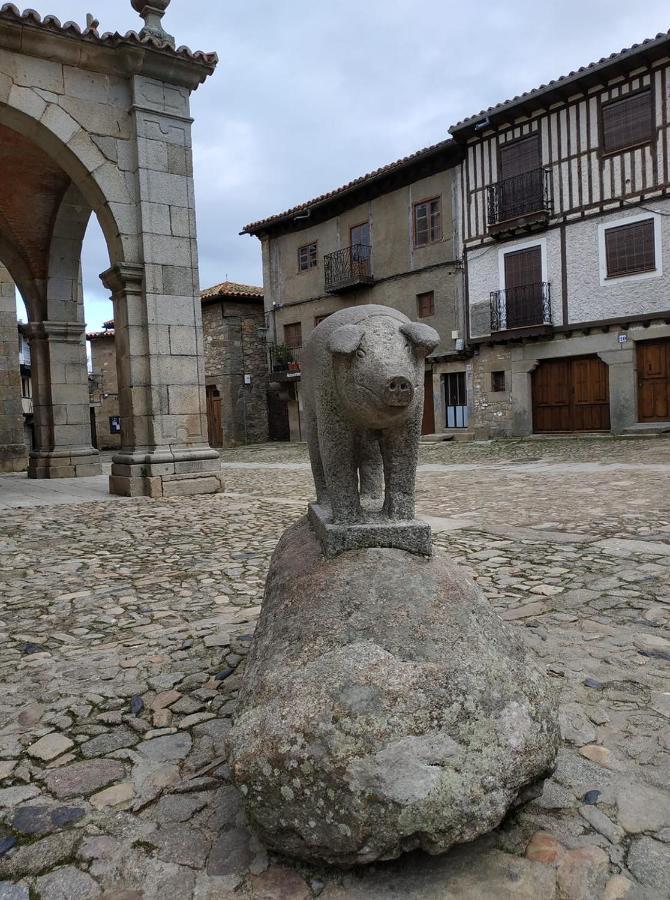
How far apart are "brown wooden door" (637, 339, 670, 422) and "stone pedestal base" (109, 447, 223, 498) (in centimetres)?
1270

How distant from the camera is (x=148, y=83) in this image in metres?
8.17

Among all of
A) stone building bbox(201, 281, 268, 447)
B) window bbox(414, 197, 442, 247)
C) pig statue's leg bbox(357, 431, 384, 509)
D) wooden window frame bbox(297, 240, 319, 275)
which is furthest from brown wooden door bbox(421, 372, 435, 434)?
pig statue's leg bbox(357, 431, 384, 509)

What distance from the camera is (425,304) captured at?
69.4 ft

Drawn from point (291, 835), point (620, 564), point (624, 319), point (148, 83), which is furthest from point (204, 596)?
point (624, 319)

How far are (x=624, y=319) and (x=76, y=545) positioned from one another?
15406mm

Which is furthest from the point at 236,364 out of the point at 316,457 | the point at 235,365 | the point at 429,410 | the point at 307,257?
the point at 316,457

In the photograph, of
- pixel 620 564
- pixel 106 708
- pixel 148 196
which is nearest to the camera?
pixel 106 708

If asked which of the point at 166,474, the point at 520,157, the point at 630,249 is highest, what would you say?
the point at 520,157

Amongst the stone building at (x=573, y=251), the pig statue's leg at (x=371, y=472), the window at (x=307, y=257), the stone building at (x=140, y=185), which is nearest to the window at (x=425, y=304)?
the stone building at (x=573, y=251)

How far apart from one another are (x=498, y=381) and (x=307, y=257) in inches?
383

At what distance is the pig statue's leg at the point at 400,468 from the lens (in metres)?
2.25

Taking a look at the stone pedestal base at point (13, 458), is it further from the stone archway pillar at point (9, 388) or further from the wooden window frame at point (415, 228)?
the wooden window frame at point (415, 228)

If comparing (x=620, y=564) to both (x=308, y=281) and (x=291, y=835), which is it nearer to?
(x=291, y=835)

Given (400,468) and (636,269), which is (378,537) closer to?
(400,468)
